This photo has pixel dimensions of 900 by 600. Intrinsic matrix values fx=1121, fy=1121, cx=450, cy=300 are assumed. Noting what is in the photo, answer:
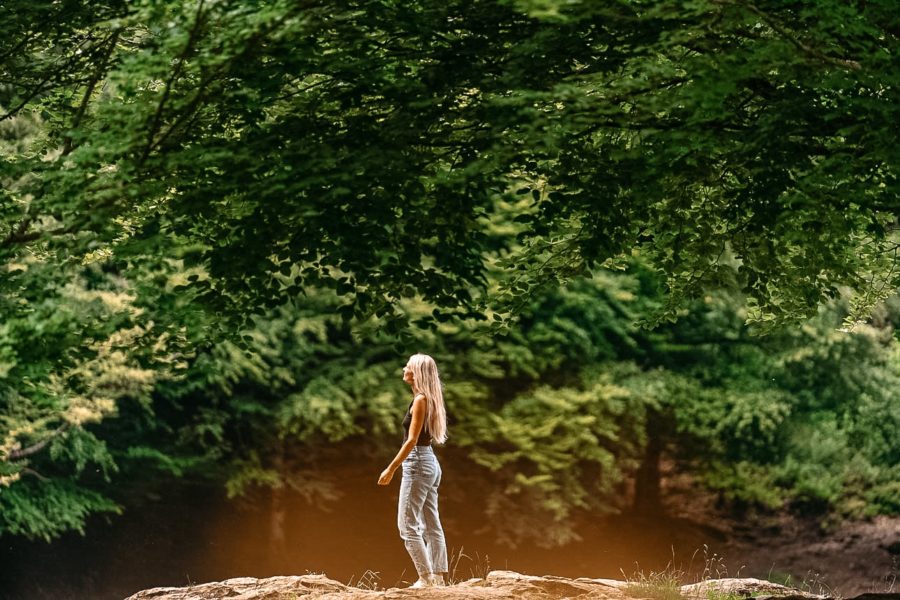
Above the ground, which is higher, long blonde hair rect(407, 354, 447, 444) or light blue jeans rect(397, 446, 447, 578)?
long blonde hair rect(407, 354, 447, 444)

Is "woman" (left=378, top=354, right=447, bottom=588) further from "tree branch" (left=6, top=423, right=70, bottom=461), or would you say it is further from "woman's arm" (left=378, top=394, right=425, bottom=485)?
"tree branch" (left=6, top=423, right=70, bottom=461)

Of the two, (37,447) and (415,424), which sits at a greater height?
(415,424)

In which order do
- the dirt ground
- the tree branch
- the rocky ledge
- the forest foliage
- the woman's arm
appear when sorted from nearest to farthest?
the forest foliage, the rocky ledge, the woman's arm, the tree branch, the dirt ground

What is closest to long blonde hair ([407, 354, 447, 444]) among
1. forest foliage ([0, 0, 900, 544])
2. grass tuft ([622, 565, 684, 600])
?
forest foliage ([0, 0, 900, 544])

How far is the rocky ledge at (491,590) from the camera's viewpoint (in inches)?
310

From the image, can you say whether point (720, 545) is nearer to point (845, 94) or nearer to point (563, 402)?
point (563, 402)

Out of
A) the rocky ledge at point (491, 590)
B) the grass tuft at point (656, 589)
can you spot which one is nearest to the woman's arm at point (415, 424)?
the rocky ledge at point (491, 590)

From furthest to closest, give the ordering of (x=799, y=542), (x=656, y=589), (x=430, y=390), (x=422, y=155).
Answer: (x=799, y=542) → (x=656, y=589) → (x=430, y=390) → (x=422, y=155)

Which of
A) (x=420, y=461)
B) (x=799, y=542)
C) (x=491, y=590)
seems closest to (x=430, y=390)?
(x=420, y=461)

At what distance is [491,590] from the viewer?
7930 mm

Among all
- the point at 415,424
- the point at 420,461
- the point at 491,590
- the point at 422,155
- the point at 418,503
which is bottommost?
the point at 491,590

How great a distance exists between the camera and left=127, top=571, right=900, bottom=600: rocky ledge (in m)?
7.87

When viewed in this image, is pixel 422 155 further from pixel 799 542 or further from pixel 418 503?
pixel 799 542

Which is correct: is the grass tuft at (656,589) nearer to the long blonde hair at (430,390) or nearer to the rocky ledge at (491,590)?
the rocky ledge at (491,590)
